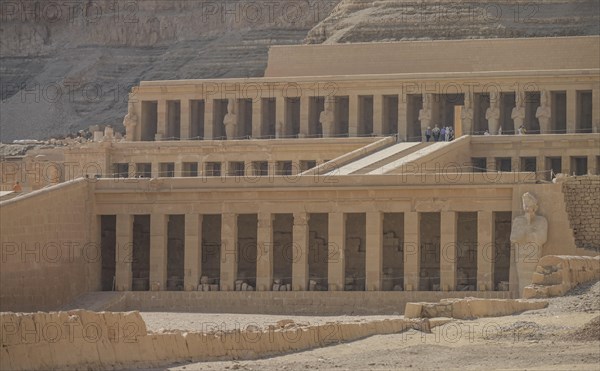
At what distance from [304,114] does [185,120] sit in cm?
545

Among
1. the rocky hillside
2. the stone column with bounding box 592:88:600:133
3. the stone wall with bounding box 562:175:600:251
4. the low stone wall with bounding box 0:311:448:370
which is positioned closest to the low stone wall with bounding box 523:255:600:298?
the stone wall with bounding box 562:175:600:251

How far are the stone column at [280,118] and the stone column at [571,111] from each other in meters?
12.3

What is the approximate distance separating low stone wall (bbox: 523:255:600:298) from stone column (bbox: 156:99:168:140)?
108 feet

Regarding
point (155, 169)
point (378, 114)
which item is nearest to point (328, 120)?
point (378, 114)

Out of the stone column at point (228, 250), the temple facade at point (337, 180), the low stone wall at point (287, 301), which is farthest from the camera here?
the stone column at point (228, 250)

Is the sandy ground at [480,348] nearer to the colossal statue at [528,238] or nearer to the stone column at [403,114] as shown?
the colossal statue at [528,238]

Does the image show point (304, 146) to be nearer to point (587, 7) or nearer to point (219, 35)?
point (587, 7)

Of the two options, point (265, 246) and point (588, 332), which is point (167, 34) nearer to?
point (265, 246)

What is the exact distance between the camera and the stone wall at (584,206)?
268ft

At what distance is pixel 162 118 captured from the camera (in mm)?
105750

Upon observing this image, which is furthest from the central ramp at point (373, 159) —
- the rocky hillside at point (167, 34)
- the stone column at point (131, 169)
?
the rocky hillside at point (167, 34)

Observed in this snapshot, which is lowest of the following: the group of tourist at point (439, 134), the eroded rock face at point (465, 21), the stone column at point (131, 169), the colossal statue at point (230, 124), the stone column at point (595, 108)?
the stone column at point (131, 169)

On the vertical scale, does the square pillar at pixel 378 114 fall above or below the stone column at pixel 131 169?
above

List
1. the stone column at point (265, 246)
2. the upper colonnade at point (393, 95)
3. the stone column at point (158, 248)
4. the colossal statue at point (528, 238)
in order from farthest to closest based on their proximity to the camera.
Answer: the upper colonnade at point (393, 95) < the stone column at point (158, 248) < the stone column at point (265, 246) < the colossal statue at point (528, 238)
